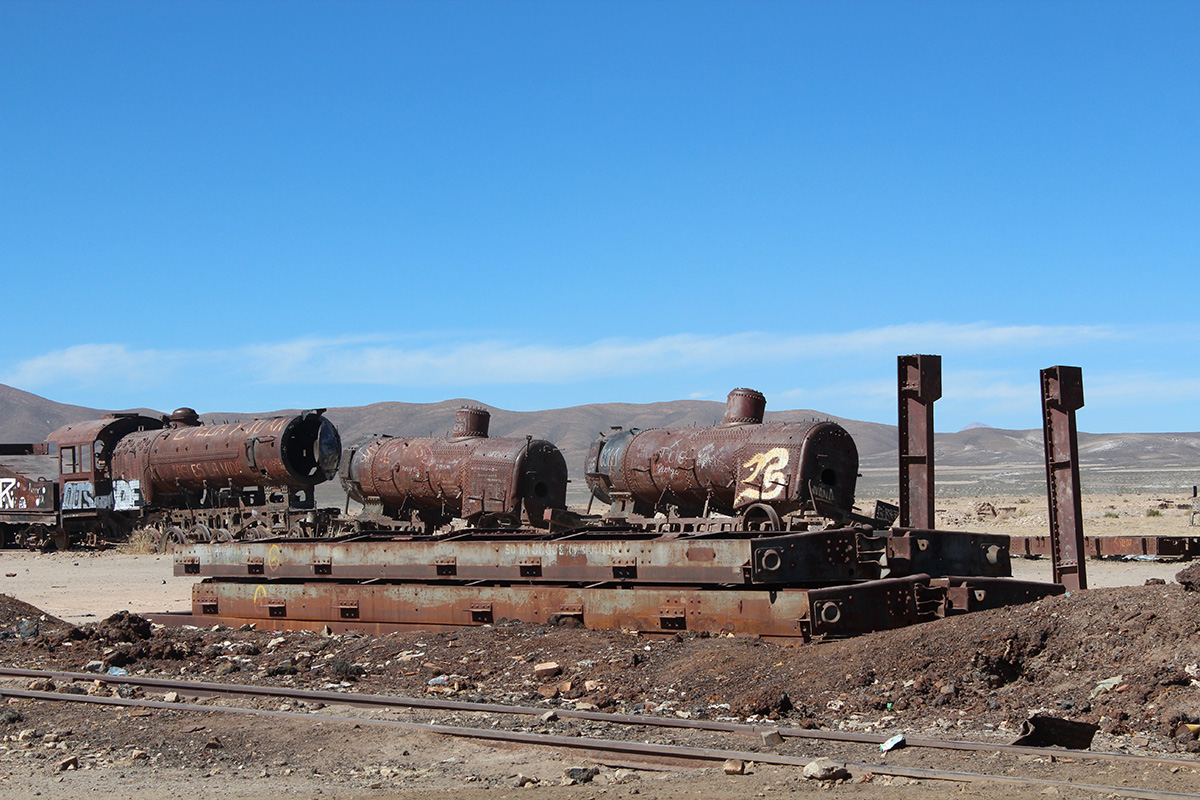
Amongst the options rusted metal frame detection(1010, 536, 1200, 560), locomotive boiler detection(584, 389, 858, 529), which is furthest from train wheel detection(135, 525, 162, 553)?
rusted metal frame detection(1010, 536, 1200, 560)

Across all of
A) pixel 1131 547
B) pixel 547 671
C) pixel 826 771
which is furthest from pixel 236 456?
pixel 826 771

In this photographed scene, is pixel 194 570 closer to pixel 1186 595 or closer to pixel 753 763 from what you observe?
pixel 753 763

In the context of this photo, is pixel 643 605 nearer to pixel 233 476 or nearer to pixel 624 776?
pixel 624 776

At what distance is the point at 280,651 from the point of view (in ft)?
36.7

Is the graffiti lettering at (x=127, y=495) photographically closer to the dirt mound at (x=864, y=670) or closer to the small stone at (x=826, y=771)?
the dirt mound at (x=864, y=670)

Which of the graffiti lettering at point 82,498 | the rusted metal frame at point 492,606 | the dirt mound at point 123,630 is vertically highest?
the graffiti lettering at point 82,498

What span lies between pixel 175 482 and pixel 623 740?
23288mm

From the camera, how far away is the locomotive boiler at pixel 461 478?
21719 mm

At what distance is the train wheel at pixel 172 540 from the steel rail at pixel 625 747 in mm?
18891

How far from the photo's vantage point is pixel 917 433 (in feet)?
41.5

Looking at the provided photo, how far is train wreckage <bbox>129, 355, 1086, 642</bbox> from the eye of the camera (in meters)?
9.62

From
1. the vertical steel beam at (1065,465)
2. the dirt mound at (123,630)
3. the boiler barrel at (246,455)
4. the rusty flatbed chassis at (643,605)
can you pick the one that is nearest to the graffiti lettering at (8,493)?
the boiler barrel at (246,455)

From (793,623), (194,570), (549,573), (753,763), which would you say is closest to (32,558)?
(194,570)

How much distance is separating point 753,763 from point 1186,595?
4064mm
